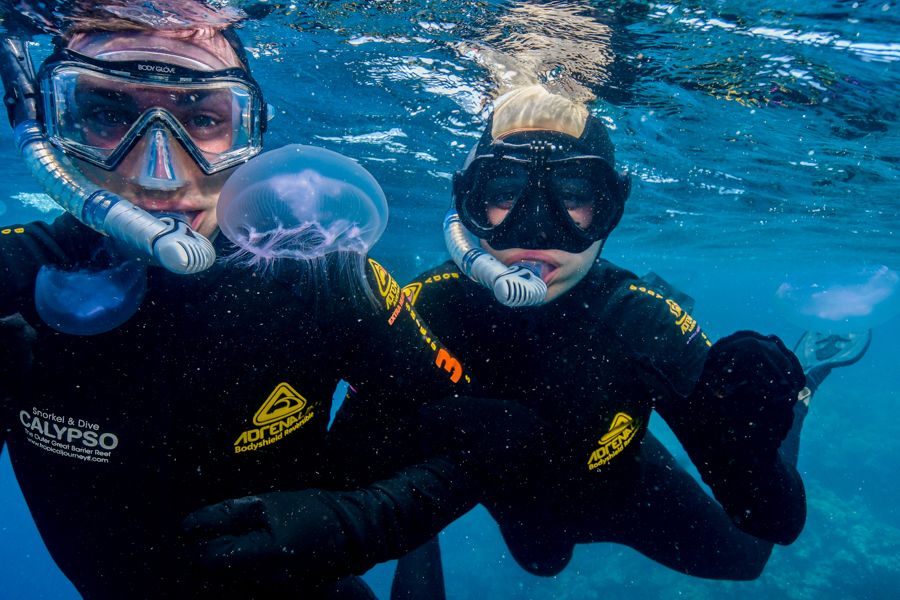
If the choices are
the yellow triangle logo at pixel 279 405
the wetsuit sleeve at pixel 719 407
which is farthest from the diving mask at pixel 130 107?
the wetsuit sleeve at pixel 719 407

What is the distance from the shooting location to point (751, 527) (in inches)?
127

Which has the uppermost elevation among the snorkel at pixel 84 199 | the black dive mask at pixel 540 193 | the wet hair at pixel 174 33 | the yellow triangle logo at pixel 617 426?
the wet hair at pixel 174 33

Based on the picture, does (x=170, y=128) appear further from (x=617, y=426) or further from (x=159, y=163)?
(x=617, y=426)

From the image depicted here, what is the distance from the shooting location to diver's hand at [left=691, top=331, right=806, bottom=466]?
271 centimetres

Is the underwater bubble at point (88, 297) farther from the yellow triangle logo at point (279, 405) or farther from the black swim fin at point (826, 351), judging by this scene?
the black swim fin at point (826, 351)

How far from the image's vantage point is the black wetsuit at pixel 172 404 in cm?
217

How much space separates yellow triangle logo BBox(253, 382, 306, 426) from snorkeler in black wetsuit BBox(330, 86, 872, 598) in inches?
25.0

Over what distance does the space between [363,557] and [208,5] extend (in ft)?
15.4

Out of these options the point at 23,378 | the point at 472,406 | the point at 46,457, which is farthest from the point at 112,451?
the point at 472,406

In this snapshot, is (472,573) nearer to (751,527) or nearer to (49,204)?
(751,527)

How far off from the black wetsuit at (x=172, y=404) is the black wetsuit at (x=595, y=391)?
3.77ft

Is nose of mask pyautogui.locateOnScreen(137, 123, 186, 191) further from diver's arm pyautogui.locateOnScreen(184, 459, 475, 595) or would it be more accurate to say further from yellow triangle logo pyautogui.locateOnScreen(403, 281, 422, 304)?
yellow triangle logo pyautogui.locateOnScreen(403, 281, 422, 304)

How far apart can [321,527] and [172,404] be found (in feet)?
3.05

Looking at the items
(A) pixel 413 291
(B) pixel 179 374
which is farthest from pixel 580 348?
(B) pixel 179 374
